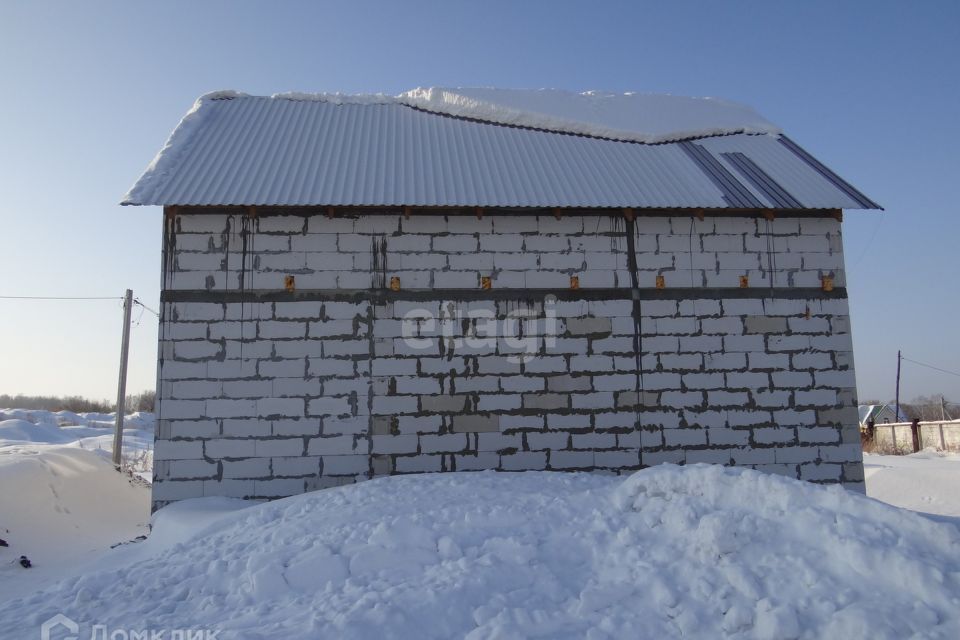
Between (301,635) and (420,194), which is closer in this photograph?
(301,635)

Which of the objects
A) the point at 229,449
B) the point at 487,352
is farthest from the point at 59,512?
the point at 487,352

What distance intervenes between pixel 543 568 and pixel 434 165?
5729 mm

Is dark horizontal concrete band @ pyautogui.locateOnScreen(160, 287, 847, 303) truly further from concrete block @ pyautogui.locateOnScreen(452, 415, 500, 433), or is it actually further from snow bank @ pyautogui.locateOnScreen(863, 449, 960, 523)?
snow bank @ pyautogui.locateOnScreen(863, 449, 960, 523)

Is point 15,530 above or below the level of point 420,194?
below

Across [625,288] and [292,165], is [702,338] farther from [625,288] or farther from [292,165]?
[292,165]

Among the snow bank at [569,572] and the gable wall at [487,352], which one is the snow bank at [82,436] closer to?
the gable wall at [487,352]

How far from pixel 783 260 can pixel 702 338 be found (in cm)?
155

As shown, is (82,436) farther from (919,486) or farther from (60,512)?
(919,486)

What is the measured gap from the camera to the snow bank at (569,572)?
11.5ft

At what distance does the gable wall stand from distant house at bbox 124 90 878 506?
25 mm

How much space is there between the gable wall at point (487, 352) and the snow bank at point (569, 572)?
68.9 inches

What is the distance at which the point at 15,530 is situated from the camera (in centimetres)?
768

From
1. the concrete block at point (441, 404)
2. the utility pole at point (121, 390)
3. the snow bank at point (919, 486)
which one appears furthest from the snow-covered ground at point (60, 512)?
the snow bank at point (919, 486)

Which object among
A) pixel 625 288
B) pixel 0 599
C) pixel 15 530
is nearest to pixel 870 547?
pixel 625 288
